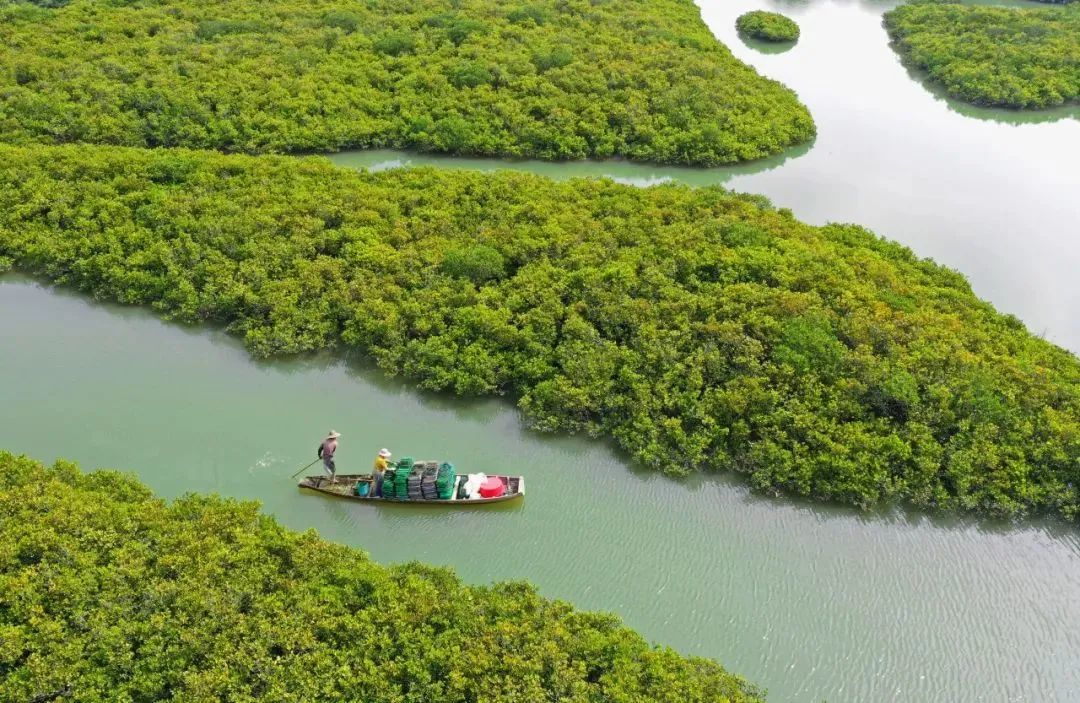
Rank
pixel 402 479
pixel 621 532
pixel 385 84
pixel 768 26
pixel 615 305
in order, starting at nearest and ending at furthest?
1. pixel 402 479
2. pixel 621 532
3. pixel 615 305
4. pixel 385 84
5. pixel 768 26

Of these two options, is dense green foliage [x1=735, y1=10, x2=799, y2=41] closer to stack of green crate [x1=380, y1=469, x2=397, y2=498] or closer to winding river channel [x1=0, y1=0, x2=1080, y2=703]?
winding river channel [x1=0, y1=0, x2=1080, y2=703]

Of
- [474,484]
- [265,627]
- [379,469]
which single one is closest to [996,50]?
[474,484]

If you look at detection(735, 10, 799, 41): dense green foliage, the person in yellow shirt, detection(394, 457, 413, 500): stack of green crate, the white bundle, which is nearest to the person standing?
the person in yellow shirt

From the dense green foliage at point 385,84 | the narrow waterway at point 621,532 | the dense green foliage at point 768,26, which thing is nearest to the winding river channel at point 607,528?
the narrow waterway at point 621,532

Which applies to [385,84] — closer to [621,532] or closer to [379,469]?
[379,469]

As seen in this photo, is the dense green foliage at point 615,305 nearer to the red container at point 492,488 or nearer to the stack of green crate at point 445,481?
the red container at point 492,488

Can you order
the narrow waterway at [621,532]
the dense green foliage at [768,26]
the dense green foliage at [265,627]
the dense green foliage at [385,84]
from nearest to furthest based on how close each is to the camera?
the dense green foliage at [265,627] < the narrow waterway at [621,532] < the dense green foliage at [385,84] < the dense green foliage at [768,26]
